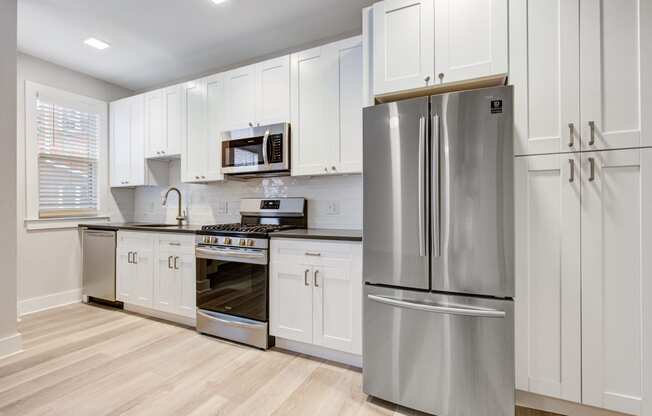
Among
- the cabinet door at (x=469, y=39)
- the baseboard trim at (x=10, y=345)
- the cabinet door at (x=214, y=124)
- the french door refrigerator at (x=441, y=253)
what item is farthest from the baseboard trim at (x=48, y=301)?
the cabinet door at (x=469, y=39)

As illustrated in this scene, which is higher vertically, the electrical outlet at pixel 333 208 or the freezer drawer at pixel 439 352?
the electrical outlet at pixel 333 208

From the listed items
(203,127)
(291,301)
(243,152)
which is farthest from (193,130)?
(291,301)

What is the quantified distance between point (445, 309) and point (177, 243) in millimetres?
2496

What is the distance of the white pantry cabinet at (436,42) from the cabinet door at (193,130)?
2.08 m

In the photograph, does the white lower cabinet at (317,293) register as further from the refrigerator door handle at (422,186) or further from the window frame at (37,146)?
the window frame at (37,146)

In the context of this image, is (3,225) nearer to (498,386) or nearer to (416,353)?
(416,353)

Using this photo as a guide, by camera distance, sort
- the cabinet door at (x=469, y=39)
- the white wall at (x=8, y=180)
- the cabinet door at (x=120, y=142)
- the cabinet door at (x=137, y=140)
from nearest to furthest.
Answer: the cabinet door at (x=469, y=39) < the white wall at (x=8, y=180) < the cabinet door at (x=137, y=140) < the cabinet door at (x=120, y=142)

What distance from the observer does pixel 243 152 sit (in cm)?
299

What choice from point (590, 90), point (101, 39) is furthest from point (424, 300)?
point (101, 39)

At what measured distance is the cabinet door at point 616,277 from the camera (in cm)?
147

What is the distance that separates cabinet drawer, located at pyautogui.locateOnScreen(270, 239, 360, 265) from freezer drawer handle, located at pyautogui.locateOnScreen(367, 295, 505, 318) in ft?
1.57

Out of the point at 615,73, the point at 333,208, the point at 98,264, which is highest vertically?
the point at 615,73

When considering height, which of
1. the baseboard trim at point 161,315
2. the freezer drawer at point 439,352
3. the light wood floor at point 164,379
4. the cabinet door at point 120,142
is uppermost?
the cabinet door at point 120,142

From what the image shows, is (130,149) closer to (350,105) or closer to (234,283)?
(234,283)
